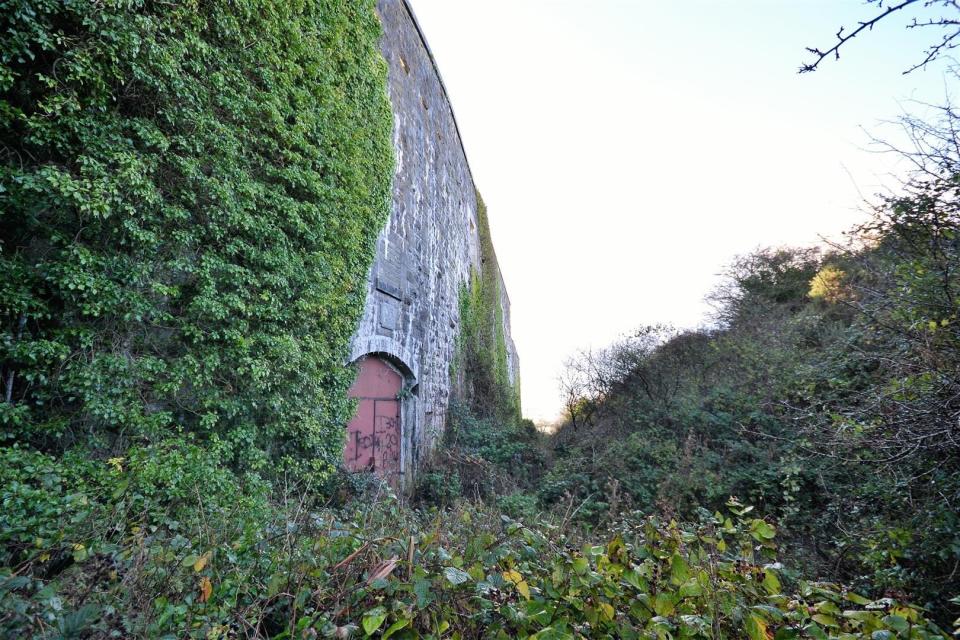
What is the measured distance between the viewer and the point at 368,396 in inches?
255

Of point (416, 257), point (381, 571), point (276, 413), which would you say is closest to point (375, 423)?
point (276, 413)

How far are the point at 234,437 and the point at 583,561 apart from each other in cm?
336

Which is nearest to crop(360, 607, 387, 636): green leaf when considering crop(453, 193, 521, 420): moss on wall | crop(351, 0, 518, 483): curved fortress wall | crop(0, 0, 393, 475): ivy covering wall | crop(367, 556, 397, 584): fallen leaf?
crop(367, 556, 397, 584): fallen leaf

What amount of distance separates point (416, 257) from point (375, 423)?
10.9 ft

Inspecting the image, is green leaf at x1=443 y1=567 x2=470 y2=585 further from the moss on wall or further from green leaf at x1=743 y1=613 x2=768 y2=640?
the moss on wall

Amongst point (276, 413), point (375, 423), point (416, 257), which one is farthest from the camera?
point (416, 257)

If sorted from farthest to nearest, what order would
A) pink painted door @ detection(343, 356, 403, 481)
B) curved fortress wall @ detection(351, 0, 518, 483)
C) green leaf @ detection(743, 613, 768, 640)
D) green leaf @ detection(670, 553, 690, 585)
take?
curved fortress wall @ detection(351, 0, 518, 483) → pink painted door @ detection(343, 356, 403, 481) → green leaf @ detection(670, 553, 690, 585) → green leaf @ detection(743, 613, 768, 640)

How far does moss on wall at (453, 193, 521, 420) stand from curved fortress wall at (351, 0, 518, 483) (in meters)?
0.78

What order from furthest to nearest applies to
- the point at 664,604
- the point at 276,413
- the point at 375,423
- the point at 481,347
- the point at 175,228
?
the point at 481,347, the point at 375,423, the point at 276,413, the point at 175,228, the point at 664,604

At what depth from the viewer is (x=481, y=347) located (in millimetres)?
13219

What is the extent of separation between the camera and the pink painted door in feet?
20.1

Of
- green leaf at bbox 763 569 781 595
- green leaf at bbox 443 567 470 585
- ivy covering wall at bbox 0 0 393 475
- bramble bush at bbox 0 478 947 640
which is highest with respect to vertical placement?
ivy covering wall at bbox 0 0 393 475

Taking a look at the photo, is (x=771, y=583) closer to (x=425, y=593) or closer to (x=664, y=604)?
(x=664, y=604)

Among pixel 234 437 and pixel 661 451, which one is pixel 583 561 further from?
pixel 661 451
